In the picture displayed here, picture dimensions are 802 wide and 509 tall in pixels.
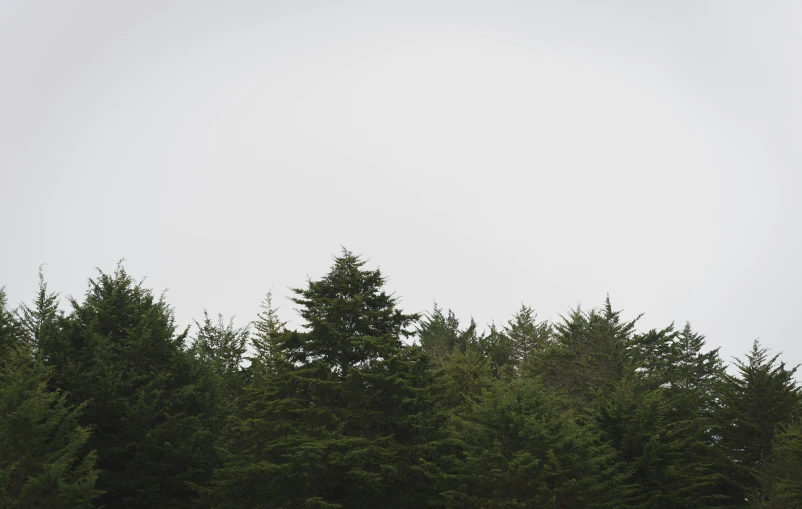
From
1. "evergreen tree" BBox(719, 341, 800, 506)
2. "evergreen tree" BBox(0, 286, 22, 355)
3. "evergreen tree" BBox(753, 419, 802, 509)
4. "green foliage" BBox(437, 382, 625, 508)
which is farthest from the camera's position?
"evergreen tree" BBox(719, 341, 800, 506)

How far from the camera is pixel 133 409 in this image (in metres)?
31.4

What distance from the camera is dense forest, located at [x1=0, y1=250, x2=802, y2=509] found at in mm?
26891

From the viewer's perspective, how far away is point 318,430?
29.5 meters

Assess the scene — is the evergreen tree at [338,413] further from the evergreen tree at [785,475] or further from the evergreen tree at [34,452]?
the evergreen tree at [785,475]

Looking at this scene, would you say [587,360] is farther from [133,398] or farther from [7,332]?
[7,332]

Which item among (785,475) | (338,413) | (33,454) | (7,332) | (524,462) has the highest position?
(7,332)

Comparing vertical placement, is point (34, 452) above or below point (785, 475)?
above

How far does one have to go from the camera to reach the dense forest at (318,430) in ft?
88.2

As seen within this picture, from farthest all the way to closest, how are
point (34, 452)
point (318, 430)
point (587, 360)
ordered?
point (587, 360)
point (318, 430)
point (34, 452)

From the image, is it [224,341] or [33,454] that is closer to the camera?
[33,454]

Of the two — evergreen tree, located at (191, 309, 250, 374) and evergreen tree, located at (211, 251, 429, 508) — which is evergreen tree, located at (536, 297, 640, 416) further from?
evergreen tree, located at (191, 309, 250, 374)

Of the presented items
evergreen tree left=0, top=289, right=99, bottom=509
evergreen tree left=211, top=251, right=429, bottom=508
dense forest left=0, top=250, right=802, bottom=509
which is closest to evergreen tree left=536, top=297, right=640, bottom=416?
dense forest left=0, top=250, right=802, bottom=509

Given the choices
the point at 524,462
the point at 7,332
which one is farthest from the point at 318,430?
the point at 7,332

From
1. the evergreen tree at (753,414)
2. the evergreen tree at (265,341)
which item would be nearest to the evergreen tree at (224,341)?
the evergreen tree at (265,341)
